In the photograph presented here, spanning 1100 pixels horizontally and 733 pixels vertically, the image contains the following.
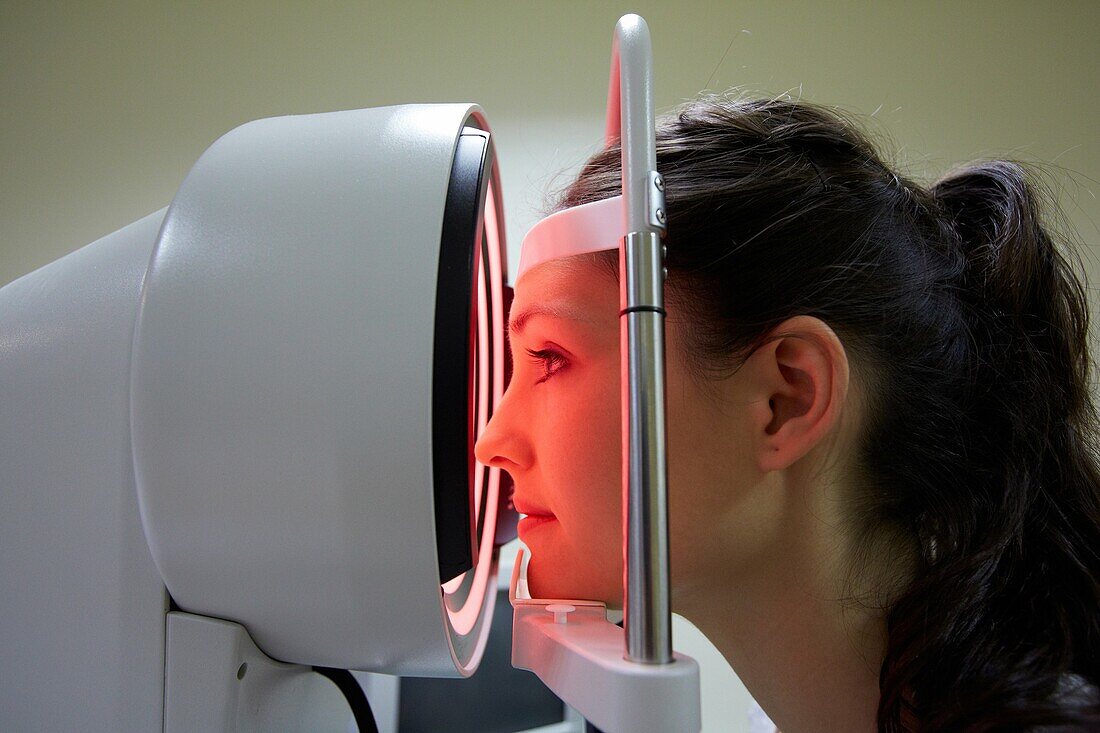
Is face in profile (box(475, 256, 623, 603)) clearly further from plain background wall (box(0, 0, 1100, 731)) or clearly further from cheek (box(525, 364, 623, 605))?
plain background wall (box(0, 0, 1100, 731))

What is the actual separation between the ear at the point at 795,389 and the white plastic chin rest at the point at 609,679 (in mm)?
152

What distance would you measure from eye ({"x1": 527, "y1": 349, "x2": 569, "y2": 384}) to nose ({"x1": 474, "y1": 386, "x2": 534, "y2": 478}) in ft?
0.09

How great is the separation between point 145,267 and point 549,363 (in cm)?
24

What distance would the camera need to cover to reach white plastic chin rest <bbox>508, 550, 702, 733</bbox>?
29 centimetres

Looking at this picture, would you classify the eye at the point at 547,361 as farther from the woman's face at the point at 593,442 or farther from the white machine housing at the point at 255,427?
the white machine housing at the point at 255,427

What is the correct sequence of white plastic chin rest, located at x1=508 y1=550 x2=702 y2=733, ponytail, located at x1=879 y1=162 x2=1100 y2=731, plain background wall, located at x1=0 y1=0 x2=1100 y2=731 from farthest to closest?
plain background wall, located at x1=0 y1=0 x2=1100 y2=731, ponytail, located at x1=879 y1=162 x2=1100 y2=731, white plastic chin rest, located at x1=508 y1=550 x2=702 y2=733

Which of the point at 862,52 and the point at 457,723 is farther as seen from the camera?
the point at 862,52

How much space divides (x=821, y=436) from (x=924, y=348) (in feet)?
0.37

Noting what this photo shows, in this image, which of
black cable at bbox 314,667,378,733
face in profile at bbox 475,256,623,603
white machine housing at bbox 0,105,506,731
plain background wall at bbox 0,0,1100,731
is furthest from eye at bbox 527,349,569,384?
plain background wall at bbox 0,0,1100,731

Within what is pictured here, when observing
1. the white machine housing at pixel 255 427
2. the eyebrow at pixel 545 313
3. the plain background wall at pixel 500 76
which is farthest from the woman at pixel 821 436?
the plain background wall at pixel 500 76

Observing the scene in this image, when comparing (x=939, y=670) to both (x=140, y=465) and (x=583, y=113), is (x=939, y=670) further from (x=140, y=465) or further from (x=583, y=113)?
(x=583, y=113)

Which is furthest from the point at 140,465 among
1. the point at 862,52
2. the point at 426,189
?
the point at 862,52

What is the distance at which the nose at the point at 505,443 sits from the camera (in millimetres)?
473

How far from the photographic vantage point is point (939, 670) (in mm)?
424
